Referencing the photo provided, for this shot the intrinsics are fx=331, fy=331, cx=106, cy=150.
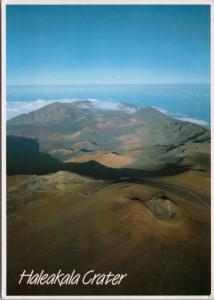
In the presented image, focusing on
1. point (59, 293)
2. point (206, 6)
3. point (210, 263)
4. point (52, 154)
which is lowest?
point (59, 293)

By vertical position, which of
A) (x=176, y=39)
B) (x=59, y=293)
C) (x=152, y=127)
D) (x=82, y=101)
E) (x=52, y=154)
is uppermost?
(x=176, y=39)

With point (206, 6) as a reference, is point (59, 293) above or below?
below

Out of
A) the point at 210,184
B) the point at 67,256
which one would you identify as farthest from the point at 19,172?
the point at 210,184

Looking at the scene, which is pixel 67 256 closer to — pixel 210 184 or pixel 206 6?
pixel 210 184

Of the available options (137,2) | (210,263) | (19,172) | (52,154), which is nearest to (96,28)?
(137,2)

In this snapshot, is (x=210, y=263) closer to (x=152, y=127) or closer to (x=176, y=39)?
(x=152, y=127)

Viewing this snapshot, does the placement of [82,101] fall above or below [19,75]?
below
